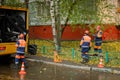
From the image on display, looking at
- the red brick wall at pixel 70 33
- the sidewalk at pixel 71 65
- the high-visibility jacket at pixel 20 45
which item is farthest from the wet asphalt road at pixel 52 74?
the red brick wall at pixel 70 33

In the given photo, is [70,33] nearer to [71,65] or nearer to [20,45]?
[71,65]

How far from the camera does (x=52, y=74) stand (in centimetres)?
1473

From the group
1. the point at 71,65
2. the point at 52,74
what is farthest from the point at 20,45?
the point at 71,65

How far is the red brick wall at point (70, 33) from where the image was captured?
2775cm

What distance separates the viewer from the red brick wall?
27.8 m

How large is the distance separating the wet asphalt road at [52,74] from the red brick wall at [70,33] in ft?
34.7

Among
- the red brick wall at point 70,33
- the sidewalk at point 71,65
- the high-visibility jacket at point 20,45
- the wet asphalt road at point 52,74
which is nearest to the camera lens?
the wet asphalt road at point 52,74

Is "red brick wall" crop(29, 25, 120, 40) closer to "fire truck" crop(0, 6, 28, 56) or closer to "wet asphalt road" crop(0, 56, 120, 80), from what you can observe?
"fire truck" crop(0, 6, 28, 56)

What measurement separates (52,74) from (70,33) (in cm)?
1420

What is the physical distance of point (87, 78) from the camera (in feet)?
45.2

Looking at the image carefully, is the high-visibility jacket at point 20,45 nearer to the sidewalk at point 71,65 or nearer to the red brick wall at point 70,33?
the sidewalk at point 71,65

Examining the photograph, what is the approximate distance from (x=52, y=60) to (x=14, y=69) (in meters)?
3.02

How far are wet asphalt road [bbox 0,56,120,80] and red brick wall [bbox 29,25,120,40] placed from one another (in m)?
10.6

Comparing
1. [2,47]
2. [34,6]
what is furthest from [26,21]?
[34,6]
